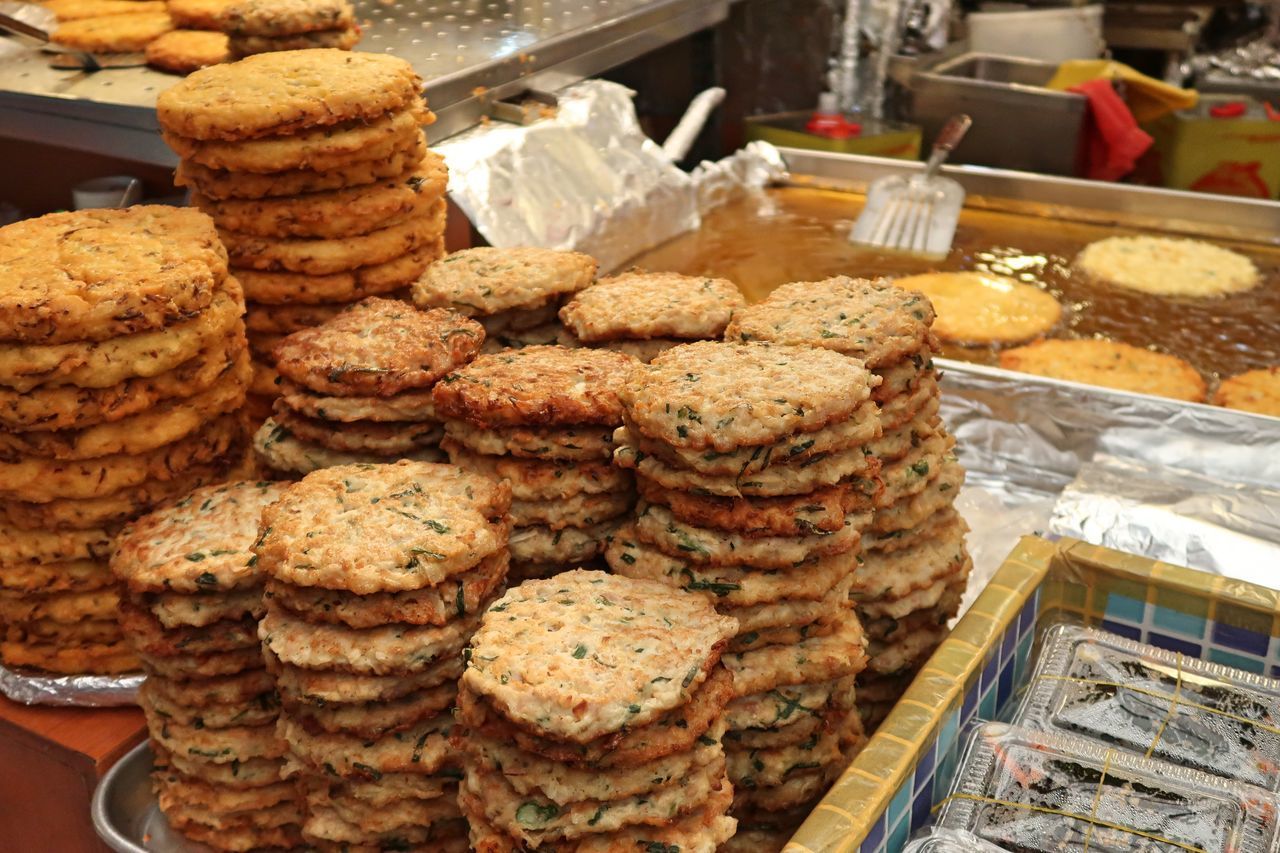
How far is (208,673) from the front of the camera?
192cm

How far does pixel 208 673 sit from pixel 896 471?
1264 mm

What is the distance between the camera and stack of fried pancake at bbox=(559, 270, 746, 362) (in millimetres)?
2160

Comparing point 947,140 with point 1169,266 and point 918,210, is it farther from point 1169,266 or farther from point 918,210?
point 1169,266

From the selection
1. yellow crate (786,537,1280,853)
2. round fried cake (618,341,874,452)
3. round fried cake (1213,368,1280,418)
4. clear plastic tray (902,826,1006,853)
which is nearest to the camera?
round fried cake (618,341,874,452)

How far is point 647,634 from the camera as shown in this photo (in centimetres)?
158

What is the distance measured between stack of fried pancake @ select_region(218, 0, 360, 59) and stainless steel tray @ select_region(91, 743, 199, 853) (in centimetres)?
177

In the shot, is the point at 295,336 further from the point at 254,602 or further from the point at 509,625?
the point at 509,625

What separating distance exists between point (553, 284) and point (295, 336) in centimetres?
52

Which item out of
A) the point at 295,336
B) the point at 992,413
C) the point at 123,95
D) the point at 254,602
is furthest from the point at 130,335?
the point at 992,413

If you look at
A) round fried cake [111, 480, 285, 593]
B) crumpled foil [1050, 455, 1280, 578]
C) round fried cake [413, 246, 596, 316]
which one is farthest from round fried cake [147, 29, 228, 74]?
crumpled foil [1050, 455, 1280, 578]

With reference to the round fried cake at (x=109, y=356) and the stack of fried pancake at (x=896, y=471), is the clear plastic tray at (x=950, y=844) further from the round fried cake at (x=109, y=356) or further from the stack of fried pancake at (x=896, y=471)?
the round fried cake at (x=109, y=356)

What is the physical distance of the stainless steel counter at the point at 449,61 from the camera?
327 centimetres

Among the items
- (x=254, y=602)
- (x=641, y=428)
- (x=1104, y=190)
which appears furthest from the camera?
(x=1104, y=190)

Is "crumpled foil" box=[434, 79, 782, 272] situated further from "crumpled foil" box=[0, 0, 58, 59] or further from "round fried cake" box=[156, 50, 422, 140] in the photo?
"crumpled foil" box=[0, 0, 58, 59]
